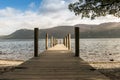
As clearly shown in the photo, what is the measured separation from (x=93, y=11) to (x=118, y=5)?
70.2 inches

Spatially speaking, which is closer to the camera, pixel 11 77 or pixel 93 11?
pixel 11 77

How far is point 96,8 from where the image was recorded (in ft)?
60.1

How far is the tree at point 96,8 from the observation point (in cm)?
1778

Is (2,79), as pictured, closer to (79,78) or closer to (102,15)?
(79,78)

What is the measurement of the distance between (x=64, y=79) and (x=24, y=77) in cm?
108

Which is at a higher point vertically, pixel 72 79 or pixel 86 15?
pixel 86 15

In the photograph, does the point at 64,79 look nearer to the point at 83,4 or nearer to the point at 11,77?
the point at 11,77

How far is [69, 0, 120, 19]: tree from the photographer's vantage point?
58.3 feet

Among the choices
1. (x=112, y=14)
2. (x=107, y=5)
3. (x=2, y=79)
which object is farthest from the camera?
(x=112, y=14)

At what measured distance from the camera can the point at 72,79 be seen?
7.02 m

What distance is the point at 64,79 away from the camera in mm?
7004

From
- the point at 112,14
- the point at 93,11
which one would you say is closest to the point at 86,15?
the point at 93,11

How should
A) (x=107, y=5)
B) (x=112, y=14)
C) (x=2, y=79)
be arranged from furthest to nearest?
(x=112, y=14) → (x=107, y=5) → (x=2, y=79)

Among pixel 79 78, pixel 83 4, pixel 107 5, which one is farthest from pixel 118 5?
pixel 79 78
